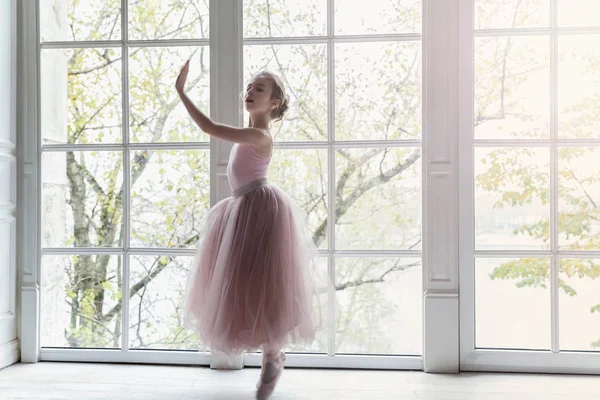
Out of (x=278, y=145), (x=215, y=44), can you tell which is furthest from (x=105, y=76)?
(x=278, y=145)

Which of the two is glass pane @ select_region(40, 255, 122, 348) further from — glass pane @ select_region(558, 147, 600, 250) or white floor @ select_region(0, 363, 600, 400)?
glass pane @ select_region(558, 147, 600, 250)

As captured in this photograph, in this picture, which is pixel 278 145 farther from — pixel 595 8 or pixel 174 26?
pixel 595 8

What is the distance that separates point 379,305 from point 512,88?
1.16 metres

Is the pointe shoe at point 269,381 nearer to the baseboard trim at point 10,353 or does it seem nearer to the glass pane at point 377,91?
the glass pane at point 377,91

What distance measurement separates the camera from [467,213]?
82.7 inches

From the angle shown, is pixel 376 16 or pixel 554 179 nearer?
pixel 554 179

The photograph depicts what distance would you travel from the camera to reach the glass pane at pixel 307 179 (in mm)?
2209

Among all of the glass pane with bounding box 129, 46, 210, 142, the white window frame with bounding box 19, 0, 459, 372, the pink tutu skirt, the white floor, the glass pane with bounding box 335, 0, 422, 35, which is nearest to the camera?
the pink tutu skirt

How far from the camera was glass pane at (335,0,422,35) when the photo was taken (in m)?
2.19

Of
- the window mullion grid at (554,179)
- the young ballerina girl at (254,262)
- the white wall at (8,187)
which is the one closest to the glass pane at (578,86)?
the window mullion grid at (554,179)

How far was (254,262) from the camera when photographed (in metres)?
1.69

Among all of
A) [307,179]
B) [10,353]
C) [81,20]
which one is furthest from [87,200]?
[307,179]

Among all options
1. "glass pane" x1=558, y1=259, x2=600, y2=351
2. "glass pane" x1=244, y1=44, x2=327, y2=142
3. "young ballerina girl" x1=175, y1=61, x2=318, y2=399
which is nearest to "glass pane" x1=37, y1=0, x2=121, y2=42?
"glass pane" x1=244, y1=44, x2=327, y2=142

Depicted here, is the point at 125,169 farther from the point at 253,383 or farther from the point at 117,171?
the point at 253,383
